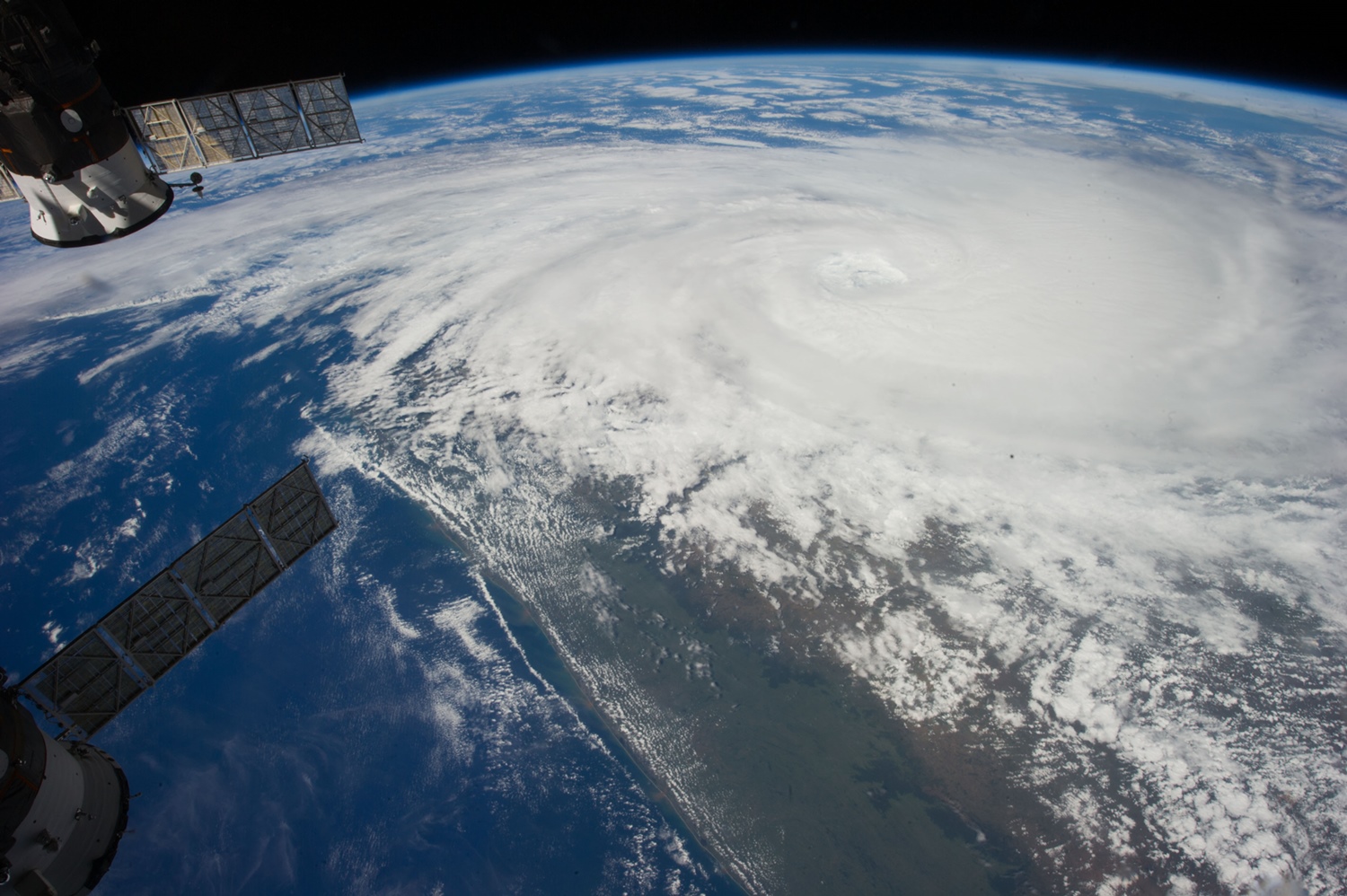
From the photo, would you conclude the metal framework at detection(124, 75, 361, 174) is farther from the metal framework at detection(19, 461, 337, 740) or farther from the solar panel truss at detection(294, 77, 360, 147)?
the metal framework at detection(19, 461, 337, 740)

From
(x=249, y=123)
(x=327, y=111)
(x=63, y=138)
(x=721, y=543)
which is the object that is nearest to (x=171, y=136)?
(x=249, y=123)

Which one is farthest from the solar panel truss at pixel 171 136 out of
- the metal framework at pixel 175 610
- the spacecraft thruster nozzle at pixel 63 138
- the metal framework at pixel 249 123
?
the metal framework at pixel 175 610

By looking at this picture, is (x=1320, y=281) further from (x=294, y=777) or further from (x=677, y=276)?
(x=294, y=777)

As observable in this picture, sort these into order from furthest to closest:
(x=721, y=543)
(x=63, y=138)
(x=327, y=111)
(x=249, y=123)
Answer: (x=721, y=543) < (x=327, y=111) < (x=249, y=123) < (x=63, y=138)

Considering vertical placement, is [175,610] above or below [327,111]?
below

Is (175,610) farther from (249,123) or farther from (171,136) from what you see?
(249,123)

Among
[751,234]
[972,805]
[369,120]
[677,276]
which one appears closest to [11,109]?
[972,805]

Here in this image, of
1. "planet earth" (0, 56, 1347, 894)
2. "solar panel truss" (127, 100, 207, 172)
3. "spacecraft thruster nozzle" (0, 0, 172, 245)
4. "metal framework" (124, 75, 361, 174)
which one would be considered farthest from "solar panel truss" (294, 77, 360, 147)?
"planet earth" (0, 56, 1347, 894)

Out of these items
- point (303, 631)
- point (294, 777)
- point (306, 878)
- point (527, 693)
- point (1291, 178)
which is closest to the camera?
point (306, 878)
